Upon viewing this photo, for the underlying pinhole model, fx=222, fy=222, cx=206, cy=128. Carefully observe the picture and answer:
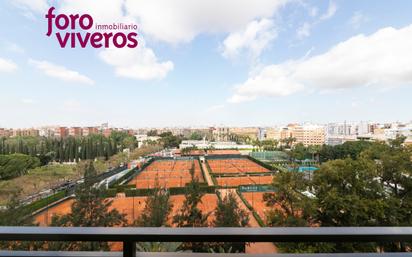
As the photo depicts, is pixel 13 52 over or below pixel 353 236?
over

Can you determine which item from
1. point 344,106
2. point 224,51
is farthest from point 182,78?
point 344,106

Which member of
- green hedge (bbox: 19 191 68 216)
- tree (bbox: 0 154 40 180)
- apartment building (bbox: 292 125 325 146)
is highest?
apartment building (bbox: 292 125 325 146)

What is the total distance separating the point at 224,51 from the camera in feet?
5.15

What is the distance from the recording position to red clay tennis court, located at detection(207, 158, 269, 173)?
184 cm

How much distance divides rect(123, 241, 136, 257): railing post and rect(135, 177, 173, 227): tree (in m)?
0.47

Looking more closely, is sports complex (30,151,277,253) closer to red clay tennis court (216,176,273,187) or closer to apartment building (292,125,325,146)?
red clay tennis court (216,176,273,187)

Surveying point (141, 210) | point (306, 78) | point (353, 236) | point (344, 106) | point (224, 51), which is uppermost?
point (224, 51)

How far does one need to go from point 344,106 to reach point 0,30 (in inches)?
85.8

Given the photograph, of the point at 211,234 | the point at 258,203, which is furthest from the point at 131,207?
the point at 211,234

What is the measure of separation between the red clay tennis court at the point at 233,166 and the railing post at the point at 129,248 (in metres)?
1.20

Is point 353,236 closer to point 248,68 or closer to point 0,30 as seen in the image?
point 248,68

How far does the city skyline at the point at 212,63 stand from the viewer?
50.5 inches

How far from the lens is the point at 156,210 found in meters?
1.21

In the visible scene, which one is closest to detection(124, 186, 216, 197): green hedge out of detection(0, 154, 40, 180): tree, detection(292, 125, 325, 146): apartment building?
detection(0, 154, 40, 180): tree
